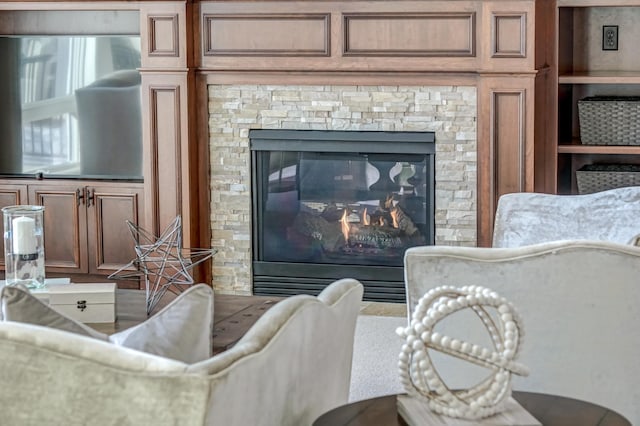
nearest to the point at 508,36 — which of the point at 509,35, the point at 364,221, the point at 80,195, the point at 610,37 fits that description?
the point at 509,35

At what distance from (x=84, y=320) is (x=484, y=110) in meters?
2.40

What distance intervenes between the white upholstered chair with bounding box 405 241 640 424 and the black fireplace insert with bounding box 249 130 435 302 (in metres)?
2.58

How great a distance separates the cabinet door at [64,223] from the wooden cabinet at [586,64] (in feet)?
7.93

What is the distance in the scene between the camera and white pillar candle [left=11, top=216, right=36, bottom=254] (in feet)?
12.1

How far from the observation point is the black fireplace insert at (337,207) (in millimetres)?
5434

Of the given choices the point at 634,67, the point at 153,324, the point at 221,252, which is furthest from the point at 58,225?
the point at 153,324

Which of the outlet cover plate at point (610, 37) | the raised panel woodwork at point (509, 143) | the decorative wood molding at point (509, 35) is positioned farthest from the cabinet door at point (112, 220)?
the outlet cover plate at point (610, 37)

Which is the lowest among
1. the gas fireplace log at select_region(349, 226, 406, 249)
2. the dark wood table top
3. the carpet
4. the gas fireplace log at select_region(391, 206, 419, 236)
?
the carpet

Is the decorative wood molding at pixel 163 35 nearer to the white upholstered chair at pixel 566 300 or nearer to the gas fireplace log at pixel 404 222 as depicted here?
the gas fireplace log at pixel 404 222

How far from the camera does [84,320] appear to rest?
11.5 feet

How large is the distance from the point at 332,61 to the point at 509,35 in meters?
0.83

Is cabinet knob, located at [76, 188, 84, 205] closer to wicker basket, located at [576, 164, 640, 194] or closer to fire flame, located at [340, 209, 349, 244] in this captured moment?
fire flame, located at [340, 209, 349, 244]

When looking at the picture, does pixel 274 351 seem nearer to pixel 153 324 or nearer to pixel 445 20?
pixel 153 324

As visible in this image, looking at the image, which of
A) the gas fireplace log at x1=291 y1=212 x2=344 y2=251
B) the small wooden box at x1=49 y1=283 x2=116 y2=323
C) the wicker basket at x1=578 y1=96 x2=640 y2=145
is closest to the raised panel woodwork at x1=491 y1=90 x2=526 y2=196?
the wicker basket at x1=578 y1=96 x2=640 y2=145
